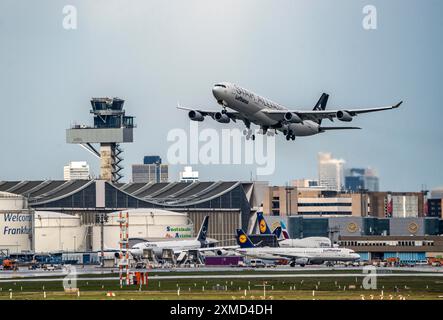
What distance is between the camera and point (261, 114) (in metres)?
171

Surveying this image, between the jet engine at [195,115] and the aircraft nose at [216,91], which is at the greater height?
the aircraft nose at [216,91]

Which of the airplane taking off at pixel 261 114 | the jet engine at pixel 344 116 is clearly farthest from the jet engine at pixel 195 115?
the jet engine at pixel 344 116

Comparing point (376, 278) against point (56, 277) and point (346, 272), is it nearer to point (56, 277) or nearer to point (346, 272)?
point (346, 272)

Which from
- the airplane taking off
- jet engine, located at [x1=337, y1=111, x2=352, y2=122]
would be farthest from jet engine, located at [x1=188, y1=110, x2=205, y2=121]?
jet engine, located at [x1=337, y1=111, x2=352, y2=122]

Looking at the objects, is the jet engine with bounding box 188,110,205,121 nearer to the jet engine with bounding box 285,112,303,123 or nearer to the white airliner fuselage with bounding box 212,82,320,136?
the white airliner fuselage with bounding box 212,82,320,136

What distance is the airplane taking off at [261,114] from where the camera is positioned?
544 feet

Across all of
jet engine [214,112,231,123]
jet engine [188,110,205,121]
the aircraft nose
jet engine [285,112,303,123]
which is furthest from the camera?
jet engine [285,112,303,123]

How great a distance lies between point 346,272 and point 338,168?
67930 mm

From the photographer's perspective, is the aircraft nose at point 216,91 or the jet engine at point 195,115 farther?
the jet engine at point 195,115

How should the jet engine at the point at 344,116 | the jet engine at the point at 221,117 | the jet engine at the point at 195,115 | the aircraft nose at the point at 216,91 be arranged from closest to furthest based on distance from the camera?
the aircraft nose at the point at 216,91, the jet engine at the point at 344,116, the jet engine at the point at 221,117, the jet engine at the point at 195,115

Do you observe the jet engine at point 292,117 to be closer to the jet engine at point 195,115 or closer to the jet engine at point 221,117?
the jet engine at point 221,117

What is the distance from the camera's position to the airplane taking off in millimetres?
165875
